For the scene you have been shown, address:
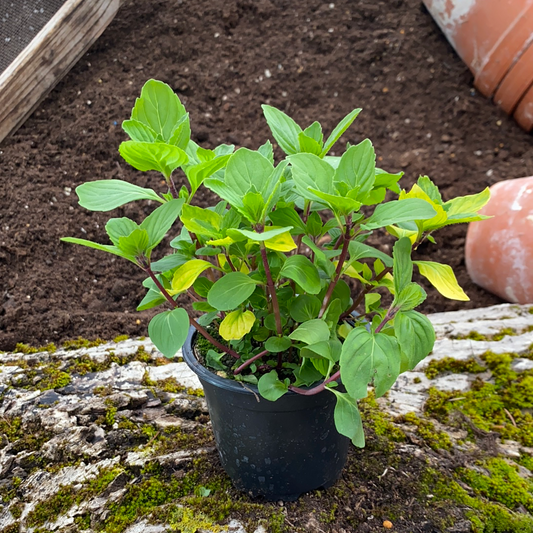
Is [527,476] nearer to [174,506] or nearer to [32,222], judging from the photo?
[174,506]

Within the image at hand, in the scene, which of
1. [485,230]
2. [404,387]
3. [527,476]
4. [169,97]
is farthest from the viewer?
[485,230]

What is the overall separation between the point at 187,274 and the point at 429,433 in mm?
818

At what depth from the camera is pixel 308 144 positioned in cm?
85

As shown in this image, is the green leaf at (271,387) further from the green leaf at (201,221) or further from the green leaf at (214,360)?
the green leaf at (201,221)

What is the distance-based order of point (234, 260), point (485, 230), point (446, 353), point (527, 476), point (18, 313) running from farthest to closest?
point (485, 230) → point (18, 313) → point (446, 353) → point (527, 476) → point (234, 260)

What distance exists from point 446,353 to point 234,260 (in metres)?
0.92

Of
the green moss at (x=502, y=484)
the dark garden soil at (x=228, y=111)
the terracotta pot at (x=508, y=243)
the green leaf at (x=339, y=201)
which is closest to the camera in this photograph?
the green leaf at (x=339, y=201)

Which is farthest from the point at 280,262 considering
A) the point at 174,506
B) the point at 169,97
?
the point at 174,506

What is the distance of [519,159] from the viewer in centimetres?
272

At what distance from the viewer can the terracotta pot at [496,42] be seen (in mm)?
2635

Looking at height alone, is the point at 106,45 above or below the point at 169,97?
below

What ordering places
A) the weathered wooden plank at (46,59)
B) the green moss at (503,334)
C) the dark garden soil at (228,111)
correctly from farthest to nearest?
the weathered wooden plank at (46,59) → the dark garden soil at (228,111) → the green moss at (503,334)

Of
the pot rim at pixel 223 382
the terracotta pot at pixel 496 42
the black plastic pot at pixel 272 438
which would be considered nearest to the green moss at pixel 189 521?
the black plastic pot at pixel 272 438

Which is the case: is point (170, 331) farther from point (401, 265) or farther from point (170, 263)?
point (401, 265)
